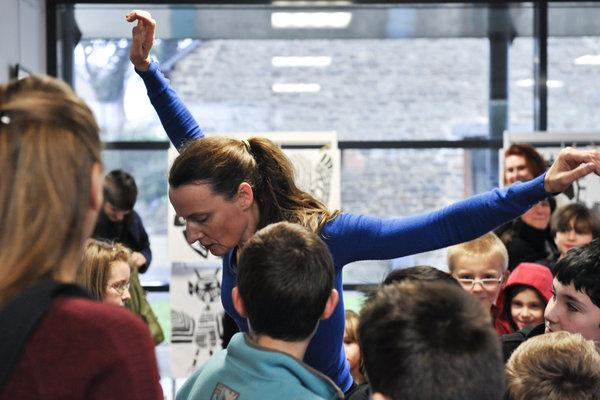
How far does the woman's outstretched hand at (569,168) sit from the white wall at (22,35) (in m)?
3.79

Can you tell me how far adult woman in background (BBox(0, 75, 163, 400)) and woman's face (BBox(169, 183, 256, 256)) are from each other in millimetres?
829

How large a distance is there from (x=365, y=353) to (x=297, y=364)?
0.17 metres

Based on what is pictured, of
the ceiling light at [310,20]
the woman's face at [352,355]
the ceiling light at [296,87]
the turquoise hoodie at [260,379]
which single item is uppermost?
the ceiling light at [310,20]

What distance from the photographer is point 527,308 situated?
2721 millimetres

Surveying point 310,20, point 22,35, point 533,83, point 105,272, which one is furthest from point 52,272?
point 533,83

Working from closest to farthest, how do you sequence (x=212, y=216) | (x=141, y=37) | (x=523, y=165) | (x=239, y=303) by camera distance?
(x=239, y=303), (x=212, y=216), (x=141, y=37), (x=523, y=165)

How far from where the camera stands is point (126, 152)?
5.25m

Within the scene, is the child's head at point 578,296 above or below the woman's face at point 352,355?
above

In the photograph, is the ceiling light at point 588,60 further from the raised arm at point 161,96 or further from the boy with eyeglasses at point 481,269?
the raised arm at point 161,96

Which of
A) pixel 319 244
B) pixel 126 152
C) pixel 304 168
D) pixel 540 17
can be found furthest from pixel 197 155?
pixel 540 17

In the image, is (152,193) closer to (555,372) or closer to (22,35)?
(22,35)

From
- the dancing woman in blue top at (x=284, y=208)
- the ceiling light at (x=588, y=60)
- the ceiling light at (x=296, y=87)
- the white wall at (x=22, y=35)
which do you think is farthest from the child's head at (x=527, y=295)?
the white wall at (x=22, y=35)

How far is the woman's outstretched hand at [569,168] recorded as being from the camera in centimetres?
146

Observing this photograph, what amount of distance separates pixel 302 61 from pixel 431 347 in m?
4.52
